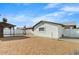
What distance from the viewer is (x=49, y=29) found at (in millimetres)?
5289

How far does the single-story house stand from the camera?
5242 mm

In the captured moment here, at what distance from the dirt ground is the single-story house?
0.24ft

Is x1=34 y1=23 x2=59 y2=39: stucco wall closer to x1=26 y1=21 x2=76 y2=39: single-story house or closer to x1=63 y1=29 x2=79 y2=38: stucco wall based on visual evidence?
x1=26 y1=21 x2=76 y2=39: single-story house

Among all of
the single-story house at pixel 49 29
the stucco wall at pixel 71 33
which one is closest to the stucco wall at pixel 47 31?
the single-story house at pixel 49 29

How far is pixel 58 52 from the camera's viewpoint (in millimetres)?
5207

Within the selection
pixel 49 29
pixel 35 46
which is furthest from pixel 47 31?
pixel 35 46

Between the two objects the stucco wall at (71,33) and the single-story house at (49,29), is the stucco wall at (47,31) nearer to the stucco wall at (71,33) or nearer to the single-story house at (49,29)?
the single-story house at (49,29)

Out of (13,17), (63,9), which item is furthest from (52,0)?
(13,17)

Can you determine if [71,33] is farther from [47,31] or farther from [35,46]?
[35,46]

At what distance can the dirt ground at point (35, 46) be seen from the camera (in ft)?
17.1

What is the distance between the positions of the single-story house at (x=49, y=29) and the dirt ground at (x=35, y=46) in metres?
0.07

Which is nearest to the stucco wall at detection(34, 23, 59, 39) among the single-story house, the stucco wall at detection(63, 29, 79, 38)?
the single-story house
